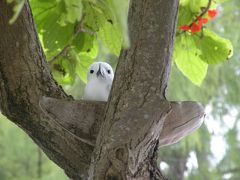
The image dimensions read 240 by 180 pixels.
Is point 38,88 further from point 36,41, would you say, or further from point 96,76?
point 96,76

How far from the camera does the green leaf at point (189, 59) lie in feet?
2.31

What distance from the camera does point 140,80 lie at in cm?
54

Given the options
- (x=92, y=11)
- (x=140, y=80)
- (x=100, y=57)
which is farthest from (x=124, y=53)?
(x=100, y=57)

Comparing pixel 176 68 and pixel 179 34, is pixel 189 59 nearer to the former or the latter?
pixel 179 34

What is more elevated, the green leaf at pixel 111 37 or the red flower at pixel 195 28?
the red flower at pixel 195 28

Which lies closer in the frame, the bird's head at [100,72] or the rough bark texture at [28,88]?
the rough bark texture at [28,88]

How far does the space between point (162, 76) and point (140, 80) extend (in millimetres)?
25

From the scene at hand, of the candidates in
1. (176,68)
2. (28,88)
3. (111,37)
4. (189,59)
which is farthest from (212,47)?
(176,68)

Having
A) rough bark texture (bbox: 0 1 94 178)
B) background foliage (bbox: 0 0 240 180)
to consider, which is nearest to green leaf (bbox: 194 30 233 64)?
background foliage (bbox: 0 0 240 180)

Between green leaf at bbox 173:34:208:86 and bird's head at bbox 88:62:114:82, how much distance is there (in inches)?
4.2

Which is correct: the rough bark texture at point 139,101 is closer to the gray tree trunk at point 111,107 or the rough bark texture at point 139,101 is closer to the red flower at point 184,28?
the gray tree trunk at point 111,107

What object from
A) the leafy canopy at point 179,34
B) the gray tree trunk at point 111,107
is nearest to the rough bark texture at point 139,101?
the gray tree trunk at point 111,107

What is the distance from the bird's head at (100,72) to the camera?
2.41 ft

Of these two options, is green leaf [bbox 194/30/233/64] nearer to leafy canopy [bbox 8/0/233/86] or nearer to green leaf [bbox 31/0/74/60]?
leafy canopy [bbox 8/0/233/86]
